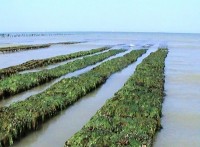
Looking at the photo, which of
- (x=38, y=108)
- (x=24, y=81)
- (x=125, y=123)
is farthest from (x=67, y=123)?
(x=24, y=81)

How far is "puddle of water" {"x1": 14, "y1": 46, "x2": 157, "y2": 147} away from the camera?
527 inches

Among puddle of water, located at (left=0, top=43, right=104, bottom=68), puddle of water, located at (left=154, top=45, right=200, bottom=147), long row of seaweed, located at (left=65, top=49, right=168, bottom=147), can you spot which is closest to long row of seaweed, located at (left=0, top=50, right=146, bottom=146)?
long row of seaweed, located at (left=65, top=49, right=168, bottom=147)

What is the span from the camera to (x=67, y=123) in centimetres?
1596

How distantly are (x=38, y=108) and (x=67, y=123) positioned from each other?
1521 mm

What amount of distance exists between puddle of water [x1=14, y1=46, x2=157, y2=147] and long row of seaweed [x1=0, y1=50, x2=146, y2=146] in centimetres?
33

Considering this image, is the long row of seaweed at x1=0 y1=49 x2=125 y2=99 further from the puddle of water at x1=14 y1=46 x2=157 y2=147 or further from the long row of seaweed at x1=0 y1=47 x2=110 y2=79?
the puddle of water at x1=14 y1=46 x2=157 y2=147

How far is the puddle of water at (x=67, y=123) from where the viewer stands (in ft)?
43.9

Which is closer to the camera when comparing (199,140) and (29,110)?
(199,140)

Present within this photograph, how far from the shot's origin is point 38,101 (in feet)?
56.2

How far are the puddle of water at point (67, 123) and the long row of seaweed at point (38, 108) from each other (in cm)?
33

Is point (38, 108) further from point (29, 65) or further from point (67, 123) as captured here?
point (29, 65)

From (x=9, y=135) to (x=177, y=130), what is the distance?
7243 mm

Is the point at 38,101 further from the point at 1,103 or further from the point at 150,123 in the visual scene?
the point at 150,123

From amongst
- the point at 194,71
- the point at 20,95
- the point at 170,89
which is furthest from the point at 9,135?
the point at 194,71
